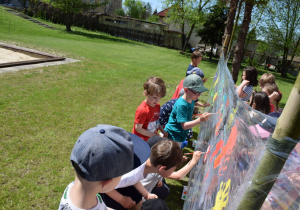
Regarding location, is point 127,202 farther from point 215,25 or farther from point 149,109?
point 215,25

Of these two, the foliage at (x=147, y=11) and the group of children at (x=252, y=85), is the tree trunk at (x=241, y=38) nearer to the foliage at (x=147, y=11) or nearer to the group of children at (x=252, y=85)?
the group of children at (x=252, y=85)

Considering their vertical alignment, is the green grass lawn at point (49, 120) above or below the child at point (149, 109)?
below

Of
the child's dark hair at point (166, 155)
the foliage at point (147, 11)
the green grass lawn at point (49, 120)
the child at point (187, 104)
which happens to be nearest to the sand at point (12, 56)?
the green grass lawn at point (49, 120)

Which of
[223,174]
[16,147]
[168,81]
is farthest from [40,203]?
[168,81]

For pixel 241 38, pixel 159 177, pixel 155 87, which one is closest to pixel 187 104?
pixel 155 87

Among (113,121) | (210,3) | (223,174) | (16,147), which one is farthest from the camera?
(210,3)

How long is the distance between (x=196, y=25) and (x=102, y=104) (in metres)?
24.1

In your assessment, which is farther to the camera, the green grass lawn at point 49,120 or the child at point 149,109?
the child at point 149,109

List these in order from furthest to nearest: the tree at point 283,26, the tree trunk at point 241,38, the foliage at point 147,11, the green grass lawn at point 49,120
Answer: the foliage at point 147,11 < the tree at point 283,26 < the tree trunk at point 241,38 < the green grass lawn at point 49,120

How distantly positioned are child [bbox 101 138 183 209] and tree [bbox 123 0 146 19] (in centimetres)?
8533

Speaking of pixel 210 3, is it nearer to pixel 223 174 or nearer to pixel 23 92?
pixel 23 92

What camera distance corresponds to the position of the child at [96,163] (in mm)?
1233

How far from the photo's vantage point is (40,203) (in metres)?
2.69

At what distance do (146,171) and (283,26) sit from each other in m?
30.8
